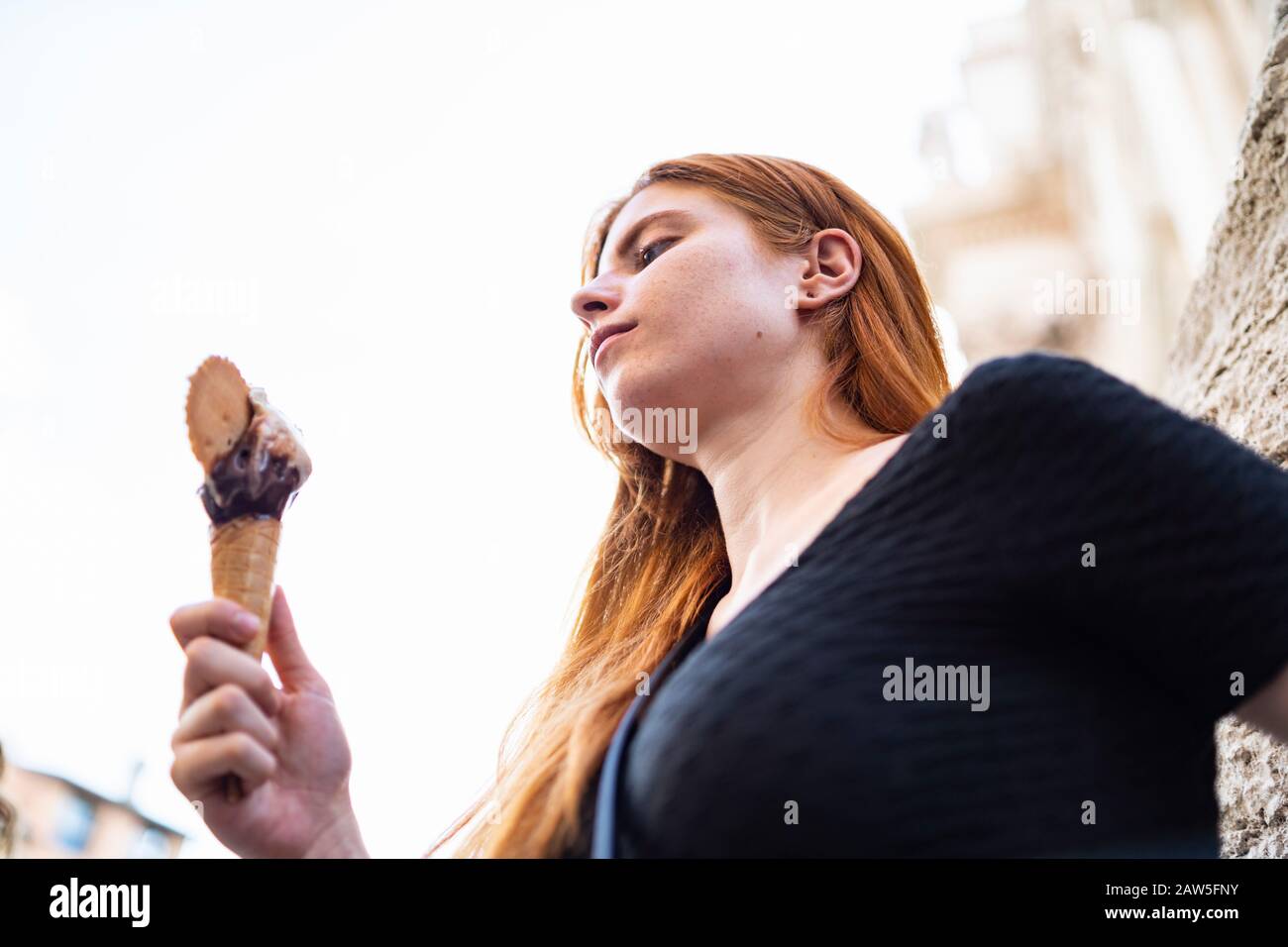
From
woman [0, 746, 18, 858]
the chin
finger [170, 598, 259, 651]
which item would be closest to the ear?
the chin

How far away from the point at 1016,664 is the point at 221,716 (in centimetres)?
124

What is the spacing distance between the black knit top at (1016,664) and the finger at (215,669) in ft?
2.16

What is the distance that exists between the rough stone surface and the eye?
1.56m

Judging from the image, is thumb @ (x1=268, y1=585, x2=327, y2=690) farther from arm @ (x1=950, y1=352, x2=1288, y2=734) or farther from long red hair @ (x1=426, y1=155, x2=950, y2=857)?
arm @ (x1=950, y1=352, x2=1288, y2=734)

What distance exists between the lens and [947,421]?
185cm

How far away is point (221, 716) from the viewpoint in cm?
162

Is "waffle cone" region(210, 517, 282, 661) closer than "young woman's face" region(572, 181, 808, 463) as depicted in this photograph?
Yes

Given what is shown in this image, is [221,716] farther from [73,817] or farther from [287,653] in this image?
[73,817]

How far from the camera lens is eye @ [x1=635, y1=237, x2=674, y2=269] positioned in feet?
9.43

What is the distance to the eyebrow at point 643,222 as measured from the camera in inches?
115
